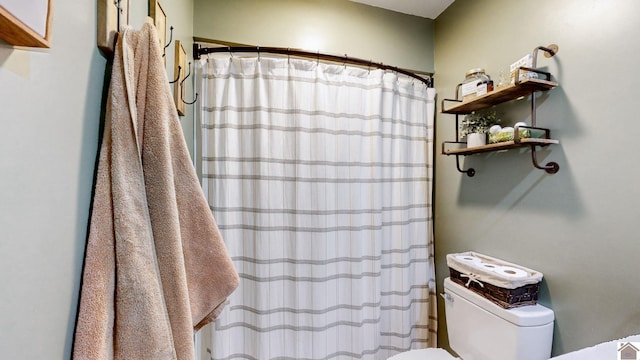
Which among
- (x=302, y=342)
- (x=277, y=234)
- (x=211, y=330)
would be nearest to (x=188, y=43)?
(x=277, y=234)

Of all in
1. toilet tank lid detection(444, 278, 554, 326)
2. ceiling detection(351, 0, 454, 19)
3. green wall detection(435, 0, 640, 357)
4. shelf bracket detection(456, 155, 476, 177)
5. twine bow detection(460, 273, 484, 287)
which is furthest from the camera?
ceiling detection(351, 0, 454, 19)

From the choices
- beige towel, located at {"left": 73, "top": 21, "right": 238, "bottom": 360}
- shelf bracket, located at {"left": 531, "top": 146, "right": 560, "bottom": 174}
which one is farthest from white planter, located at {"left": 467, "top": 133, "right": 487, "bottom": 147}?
beige towel, located at {"left": 73, "top": 21, "right": 238, "bottom": 360}

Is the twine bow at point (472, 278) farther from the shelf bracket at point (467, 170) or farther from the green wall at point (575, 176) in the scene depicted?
the shelf bracket at point (467, 170)

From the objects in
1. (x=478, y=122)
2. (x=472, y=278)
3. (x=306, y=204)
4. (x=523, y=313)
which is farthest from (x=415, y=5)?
(x=523, y=313)

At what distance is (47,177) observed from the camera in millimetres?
412

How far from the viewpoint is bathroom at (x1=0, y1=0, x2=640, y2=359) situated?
377 millimetres

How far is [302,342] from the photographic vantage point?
1491mm

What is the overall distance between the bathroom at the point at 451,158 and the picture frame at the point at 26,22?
0.03 m

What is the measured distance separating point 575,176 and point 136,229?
1.44 m

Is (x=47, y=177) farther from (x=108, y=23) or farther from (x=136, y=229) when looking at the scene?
(x=108, y=23)

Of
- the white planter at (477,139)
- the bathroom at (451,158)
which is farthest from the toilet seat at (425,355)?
the white planter at (477,139)

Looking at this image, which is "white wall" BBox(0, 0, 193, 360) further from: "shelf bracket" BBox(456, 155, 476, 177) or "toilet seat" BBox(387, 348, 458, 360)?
"shelf bracket" BBox(456, 155, 476, 177)

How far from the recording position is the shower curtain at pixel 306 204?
1437 millimetres

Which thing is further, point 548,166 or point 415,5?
point 415,5
